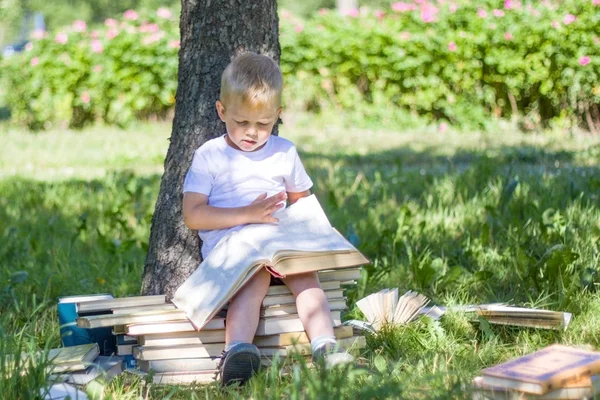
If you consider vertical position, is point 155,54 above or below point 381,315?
above

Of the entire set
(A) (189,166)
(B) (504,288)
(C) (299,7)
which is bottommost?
(B) (504,288)

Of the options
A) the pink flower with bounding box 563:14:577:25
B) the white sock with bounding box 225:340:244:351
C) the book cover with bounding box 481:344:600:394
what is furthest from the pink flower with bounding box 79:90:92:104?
the book cover with bounding box 481:344:600:394

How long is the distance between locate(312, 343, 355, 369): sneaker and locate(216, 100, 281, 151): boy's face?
2.59 feet

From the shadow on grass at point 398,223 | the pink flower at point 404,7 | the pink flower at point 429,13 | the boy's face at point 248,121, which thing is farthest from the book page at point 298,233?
the pink flower at point 404,7

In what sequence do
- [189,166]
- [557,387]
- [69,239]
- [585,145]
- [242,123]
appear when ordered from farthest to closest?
[585,145] → [69,239] → [189,166] → [242,123] → [557,387]

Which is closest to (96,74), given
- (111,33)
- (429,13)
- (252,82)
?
(111,33)

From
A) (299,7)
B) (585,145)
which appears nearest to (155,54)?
(585,145)

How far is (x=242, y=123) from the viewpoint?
3232mm

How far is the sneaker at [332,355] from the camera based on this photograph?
278cm

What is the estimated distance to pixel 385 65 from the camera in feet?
36.7

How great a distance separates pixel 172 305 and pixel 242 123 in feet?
2.26

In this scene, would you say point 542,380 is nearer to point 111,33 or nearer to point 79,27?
point 111,33

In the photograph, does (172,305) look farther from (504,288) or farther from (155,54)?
(155,54)

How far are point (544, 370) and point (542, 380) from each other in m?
0.09
